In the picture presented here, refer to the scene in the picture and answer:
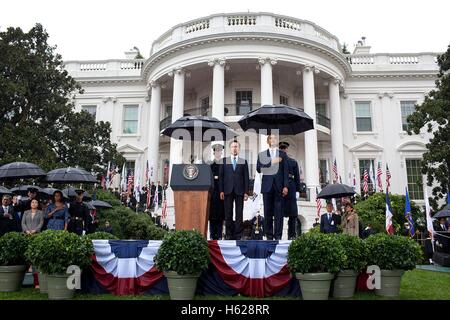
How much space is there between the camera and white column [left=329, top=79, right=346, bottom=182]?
81.6 feet

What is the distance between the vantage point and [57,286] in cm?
617

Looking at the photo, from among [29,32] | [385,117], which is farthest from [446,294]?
[385,117]

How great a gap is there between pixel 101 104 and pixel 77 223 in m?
21.9

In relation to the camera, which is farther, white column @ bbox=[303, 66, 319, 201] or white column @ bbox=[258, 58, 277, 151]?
white column @ bbox=[258, 58, 277, 151]

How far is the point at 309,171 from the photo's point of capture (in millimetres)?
22203

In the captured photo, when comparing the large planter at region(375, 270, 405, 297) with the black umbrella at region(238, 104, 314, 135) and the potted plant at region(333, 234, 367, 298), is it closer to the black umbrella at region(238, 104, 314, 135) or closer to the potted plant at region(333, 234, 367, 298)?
the potted plant at region(333, 234, 367, 298)

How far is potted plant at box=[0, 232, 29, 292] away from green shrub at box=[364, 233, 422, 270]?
5721 millimetres

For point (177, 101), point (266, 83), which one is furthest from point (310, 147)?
point (177, 101)

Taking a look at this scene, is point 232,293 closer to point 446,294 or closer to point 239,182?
point 239,182

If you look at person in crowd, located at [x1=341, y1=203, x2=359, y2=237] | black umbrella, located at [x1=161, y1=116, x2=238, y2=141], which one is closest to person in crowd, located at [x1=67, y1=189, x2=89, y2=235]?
black umbrella, located at [x1=161, y1=116, x2=238, y2=141]

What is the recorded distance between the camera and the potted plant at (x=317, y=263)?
5848 mm

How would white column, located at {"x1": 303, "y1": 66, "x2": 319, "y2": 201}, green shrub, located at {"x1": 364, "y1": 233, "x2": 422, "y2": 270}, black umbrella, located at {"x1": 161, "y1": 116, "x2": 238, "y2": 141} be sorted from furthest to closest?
white column, located at {"x1": 303, "y1": 66, "x2": 319, "y2": 201}
black umbrella, located at {"x1": 161, "y1": 116, "x2": 238, "y2": 141}
green shrub, located at {"x1": 364, "y1": 233, "x2": 422, "y2": 270}

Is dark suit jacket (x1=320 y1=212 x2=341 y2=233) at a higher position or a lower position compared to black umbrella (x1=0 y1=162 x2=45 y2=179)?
lower

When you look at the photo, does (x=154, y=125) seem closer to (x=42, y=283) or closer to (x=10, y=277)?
(x=10, y=277)
